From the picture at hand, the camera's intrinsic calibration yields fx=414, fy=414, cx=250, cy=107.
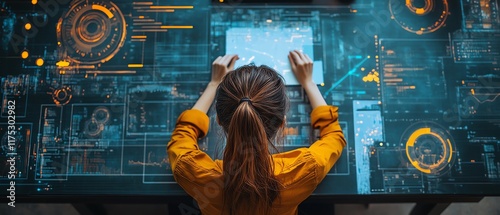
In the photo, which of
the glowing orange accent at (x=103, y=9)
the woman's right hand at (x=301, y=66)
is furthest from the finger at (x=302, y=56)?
the glowing orange accent at (x=103, y=9)

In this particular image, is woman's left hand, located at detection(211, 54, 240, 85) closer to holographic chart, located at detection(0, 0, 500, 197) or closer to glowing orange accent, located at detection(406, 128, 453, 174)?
holographic chart, located at detection(0, 0, 500, 197)

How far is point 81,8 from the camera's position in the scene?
65.2 inches

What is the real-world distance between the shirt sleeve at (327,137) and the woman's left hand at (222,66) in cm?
36

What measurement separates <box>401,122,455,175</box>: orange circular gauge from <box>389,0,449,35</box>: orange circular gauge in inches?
15.3

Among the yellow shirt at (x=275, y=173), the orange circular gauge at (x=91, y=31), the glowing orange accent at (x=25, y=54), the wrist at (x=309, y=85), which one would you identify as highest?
the orange circular gauge at (x=91, y=31)

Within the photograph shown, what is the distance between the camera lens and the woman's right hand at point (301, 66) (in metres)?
1.55

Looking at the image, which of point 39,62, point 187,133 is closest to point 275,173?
point 187,133

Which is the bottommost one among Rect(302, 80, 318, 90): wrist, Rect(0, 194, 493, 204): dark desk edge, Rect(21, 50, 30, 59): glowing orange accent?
Rect(0, 194, 493, 204): dark desk edge

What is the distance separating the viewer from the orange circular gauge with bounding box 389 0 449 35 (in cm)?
164

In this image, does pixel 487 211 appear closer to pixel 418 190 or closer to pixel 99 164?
pixel 418 190

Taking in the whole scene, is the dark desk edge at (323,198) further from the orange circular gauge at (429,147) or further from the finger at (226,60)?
the finger at (226,60)

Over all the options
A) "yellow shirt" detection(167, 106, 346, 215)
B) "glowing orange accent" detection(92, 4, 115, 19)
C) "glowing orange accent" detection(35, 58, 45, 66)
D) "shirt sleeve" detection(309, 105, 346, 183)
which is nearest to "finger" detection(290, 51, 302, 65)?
"shirt sleeve" detection(309, 105, 346, 183)

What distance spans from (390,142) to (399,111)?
0.42 ft

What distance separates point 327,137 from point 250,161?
1.40 feet
